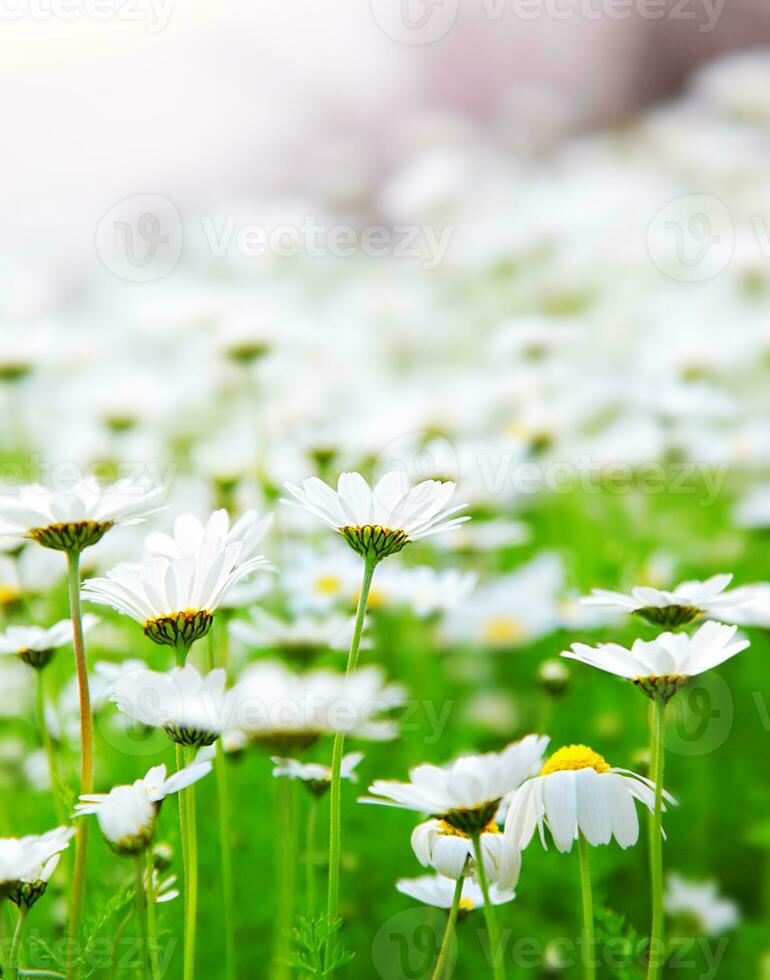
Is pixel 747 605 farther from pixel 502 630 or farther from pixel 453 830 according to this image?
pixel 502 630

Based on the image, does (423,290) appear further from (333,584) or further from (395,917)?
(395,917)

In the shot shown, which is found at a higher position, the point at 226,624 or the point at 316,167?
the point at 316,167

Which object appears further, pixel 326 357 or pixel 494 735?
pixel 326 357

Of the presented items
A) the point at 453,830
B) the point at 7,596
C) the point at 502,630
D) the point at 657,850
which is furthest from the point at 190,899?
the point at 502,630

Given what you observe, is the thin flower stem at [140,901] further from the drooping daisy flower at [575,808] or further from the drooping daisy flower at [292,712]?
the drooping daisy flower at [575,808]

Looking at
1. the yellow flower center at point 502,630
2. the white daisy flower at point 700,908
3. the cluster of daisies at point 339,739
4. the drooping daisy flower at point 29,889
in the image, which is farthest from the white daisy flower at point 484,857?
the yellow flower center at point 502,630

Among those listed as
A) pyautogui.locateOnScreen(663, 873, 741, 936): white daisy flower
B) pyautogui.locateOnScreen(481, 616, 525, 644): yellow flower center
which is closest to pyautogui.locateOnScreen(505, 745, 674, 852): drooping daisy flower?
pyautogui.locateOnScreen(663, 873, 741, 936): white daisy flower

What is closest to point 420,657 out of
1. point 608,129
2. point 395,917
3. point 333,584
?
point 333,584
